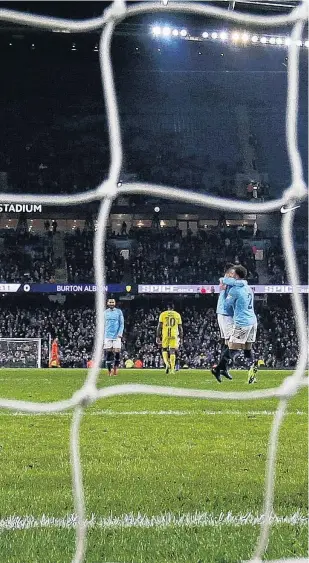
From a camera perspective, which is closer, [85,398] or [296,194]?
[85,398]

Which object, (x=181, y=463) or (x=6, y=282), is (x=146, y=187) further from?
(x=6, y=282)

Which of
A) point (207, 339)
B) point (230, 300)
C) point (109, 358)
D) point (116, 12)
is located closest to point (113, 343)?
point (109, 358)

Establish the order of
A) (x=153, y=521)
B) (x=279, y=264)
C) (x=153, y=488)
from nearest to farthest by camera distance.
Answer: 1. (x=153, y=521)
2. (x=153, y=488)
3. (x=279, y=264)

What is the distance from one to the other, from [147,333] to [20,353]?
4.42 meters

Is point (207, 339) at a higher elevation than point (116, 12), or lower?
lower

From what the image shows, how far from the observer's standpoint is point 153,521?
8.46 feet

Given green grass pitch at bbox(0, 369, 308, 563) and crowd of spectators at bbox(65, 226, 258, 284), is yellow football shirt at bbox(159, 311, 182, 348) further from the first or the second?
crowd of spectators at bbox(65, 226, 258, 284)

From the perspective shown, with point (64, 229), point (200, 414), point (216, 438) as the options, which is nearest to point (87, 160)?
point (64, 229)

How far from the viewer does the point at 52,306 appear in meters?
21.5

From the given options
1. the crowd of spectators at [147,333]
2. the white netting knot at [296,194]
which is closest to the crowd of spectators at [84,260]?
the crowd of spectators at [147,333]

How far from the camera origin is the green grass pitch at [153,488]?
7.49 feet

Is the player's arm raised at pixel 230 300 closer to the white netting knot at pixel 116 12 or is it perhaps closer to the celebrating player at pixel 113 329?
the celebrating player at pixel 113 329

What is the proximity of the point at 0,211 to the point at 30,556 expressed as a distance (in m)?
19.4

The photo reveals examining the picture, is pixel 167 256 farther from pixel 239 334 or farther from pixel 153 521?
pixel 153 521
